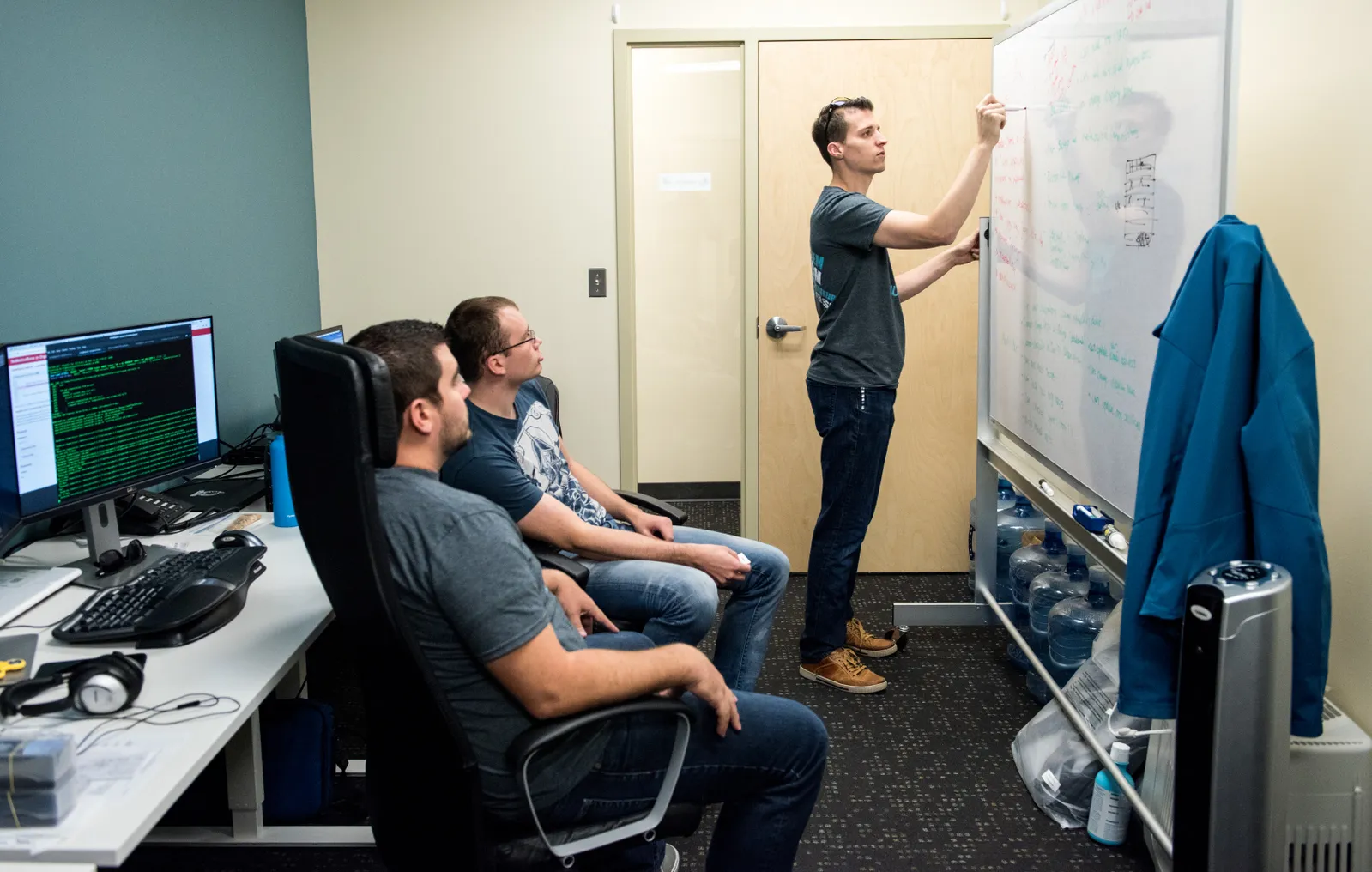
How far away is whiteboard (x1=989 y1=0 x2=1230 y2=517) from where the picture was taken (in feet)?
6.02

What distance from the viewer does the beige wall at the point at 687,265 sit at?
4.81 metres

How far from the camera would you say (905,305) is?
3.93m

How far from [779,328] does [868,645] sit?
1198mm

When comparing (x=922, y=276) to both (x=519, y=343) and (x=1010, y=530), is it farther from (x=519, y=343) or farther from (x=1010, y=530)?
(x=519, y=343)

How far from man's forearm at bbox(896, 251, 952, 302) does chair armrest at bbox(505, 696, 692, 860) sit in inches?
70.6

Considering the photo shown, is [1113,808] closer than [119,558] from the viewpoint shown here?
No

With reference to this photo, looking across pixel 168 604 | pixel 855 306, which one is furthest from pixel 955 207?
pixel 168 604

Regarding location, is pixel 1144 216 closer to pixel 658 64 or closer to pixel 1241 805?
pixel 1241 805

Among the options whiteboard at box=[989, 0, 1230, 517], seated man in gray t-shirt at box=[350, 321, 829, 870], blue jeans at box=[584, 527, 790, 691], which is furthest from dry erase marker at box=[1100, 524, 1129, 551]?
seated man in gray t-shirt at box=[350, 321, 829, 870]

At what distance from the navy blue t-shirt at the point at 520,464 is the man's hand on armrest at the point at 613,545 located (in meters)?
0.04

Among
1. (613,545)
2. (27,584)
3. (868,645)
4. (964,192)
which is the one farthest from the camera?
(868,645)

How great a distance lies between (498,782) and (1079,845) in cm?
134

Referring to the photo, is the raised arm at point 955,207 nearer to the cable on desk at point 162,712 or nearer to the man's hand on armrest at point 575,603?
the man's hand on armrest at point 575,603

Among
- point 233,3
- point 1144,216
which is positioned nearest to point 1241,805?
point 1144,216
